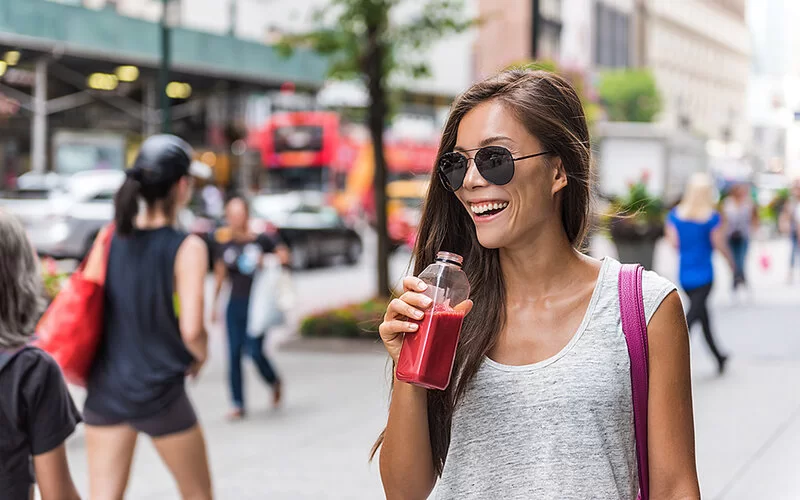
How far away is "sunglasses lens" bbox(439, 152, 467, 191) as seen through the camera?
2.26 m

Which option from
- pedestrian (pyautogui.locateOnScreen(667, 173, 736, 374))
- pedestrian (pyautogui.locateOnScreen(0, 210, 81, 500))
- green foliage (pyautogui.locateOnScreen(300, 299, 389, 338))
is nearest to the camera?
pedestrian (pyautogui.locateOnScreen(0, 210, 81, 500))

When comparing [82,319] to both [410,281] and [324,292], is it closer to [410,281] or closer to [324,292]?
[410,281]

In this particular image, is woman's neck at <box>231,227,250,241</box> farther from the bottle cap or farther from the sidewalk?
the bottle cap

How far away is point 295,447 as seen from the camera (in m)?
7.82

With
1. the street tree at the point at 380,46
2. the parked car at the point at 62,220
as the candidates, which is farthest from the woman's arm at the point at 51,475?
the parked car at the point at 62,220

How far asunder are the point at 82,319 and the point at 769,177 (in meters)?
91.3

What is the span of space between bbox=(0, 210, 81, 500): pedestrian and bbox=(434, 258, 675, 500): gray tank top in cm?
108

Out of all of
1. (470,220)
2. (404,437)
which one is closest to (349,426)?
(470,220)

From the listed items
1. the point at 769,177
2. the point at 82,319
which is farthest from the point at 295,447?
the point at 769,177

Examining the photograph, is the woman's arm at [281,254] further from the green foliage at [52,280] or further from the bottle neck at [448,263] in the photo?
the bottle neck at [448,263]

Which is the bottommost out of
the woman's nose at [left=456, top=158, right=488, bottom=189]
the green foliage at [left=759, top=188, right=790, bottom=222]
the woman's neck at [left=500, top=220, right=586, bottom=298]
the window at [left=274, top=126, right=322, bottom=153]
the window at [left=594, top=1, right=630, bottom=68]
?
the woman's neck at [left=500, top=220, right=586, bottom=298]

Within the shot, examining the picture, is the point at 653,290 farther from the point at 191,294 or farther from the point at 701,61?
the point at 701,61

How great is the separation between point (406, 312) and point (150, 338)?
2.48 metres

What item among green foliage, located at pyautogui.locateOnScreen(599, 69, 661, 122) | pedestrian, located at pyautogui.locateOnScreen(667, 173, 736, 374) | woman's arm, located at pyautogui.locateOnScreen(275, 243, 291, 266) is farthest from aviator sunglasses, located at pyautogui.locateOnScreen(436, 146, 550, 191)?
green foliage, located at pyautogui.locateOnScreen(599, 69, 661, 122)
